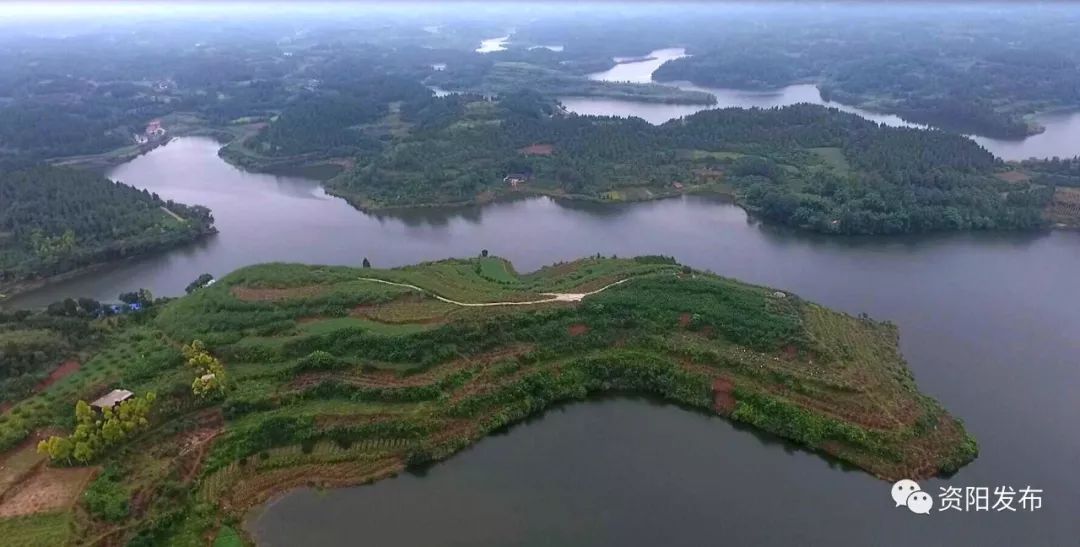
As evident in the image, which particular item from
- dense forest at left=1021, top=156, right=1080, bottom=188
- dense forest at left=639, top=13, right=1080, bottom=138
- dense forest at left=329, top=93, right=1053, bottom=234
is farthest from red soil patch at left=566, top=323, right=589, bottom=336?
dense forest at left=639, top=13, right=1080, bottom=138

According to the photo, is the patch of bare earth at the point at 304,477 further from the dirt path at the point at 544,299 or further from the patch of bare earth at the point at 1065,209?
the patch of bare earth at the point at 1065,209

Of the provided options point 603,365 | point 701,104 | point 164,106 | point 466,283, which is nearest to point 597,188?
point 466,283

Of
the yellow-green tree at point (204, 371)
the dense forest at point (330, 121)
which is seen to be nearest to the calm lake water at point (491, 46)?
the dense forest at point (330, 121)

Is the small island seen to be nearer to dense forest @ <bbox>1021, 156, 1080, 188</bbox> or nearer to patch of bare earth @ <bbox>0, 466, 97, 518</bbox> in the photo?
patch of bare earth @ <bbox>0, 466, 97, 518</bbox>

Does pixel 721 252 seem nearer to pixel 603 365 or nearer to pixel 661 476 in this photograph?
pixel 603 365

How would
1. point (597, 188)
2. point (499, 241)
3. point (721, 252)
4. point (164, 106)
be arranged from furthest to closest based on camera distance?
point (164, 106)
point (597, 188)
point (499, 241)
point (721, 252)

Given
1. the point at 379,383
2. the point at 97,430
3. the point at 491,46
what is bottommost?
the point at 97,430

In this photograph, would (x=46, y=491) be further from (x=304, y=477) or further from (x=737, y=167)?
(x=737, y=167)

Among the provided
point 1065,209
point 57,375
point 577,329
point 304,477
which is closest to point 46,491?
point 57,375
